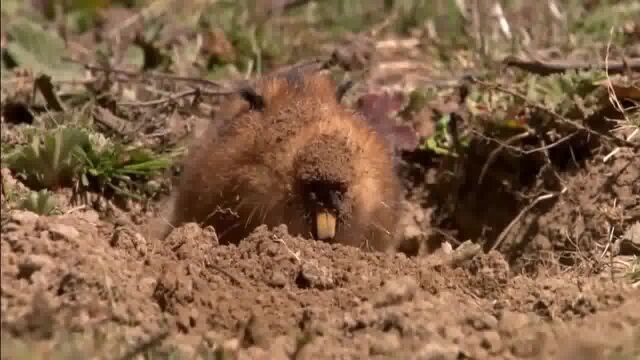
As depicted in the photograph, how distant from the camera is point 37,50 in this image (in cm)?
526

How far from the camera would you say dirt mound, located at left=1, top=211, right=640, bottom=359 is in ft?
7.73

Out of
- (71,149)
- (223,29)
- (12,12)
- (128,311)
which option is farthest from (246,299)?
(12,12)

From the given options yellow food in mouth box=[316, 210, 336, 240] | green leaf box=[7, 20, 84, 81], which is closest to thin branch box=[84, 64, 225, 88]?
green leaf box=[7, 20, 84, 81]

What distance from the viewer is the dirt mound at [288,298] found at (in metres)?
2.36

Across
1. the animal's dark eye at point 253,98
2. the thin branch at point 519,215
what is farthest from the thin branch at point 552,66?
the animal's dark eye at point 253,98

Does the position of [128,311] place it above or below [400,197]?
above

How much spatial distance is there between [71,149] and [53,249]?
137cm

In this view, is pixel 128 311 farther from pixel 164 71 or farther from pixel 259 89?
pixel 164 71

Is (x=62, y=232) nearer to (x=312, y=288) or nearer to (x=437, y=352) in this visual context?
(x=312, y=288)

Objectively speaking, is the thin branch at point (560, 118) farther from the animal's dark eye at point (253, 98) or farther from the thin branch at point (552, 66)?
the animal's dark eye at point (253, 98)

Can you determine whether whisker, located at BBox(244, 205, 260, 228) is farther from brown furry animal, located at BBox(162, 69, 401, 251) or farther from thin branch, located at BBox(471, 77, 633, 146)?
thin branch, located at BBox(471, 77, 633, 146)

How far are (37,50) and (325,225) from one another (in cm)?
262

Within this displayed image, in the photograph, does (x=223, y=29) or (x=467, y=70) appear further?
(x=223, y=29)

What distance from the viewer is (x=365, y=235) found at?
3588mm
